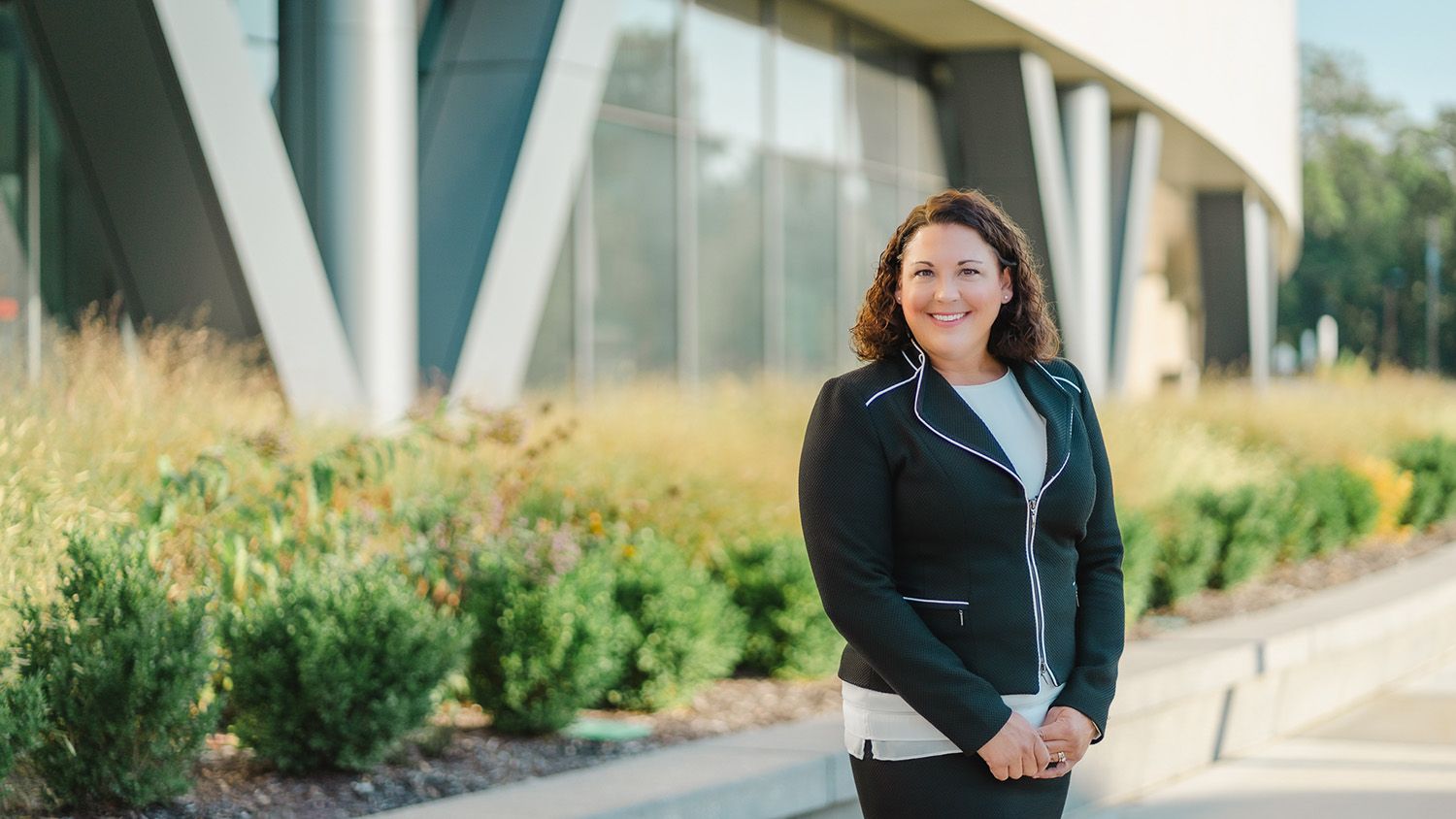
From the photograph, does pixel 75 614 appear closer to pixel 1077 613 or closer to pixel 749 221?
pixel 1077 613

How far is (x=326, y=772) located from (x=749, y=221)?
12.4 m

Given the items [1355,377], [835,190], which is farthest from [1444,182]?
[835,190]

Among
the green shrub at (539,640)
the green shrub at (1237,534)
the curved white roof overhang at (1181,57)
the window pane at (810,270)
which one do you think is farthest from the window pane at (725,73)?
the green shrub at (539,640)

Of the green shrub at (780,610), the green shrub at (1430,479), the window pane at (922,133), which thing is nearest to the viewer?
the green shrub at (780,610)

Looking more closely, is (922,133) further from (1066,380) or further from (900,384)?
(900,384)

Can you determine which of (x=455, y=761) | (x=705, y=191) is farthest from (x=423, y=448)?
(x=705, y=191)

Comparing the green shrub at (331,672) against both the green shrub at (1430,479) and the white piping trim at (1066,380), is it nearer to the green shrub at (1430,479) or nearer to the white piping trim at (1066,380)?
the white piping trim at (1066,380)

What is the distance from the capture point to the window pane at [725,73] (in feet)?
52.2

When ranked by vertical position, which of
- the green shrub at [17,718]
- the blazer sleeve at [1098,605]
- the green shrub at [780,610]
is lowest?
the green shrub at [780,610]

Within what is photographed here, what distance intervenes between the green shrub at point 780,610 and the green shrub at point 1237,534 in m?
4.24

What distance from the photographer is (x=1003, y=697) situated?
2707 millimetres

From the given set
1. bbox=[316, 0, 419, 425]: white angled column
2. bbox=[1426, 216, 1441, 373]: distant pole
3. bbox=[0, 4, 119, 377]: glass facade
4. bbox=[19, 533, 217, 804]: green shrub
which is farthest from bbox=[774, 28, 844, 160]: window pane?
bbox=[1426, 216, 1441, 373]: distant pole

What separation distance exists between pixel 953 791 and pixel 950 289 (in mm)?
841

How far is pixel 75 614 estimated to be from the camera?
4.50m
